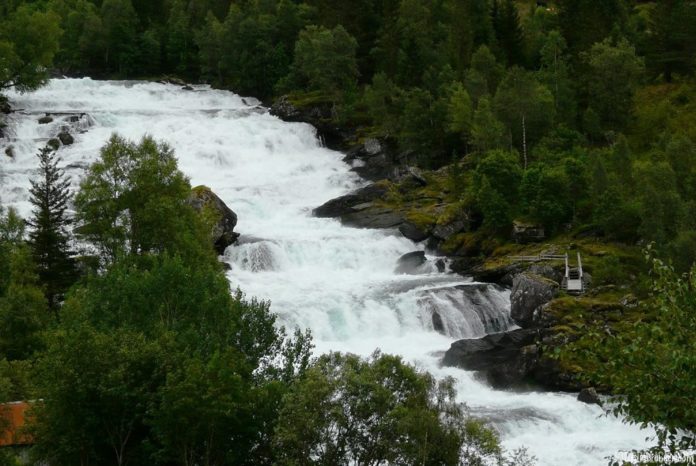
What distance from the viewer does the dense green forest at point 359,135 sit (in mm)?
24859

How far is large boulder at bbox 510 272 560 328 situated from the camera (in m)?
48.2

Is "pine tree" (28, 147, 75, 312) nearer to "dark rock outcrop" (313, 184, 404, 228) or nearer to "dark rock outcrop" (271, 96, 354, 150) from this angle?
"dark rock outcrop" (313, 184, 404, 228)

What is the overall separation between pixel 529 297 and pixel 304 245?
16.7m

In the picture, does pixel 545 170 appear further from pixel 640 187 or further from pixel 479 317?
pixel 479 317

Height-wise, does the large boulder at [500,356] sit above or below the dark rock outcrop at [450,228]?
below

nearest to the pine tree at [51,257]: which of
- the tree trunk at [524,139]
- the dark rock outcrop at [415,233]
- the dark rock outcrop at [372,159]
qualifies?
the dark rock outcrop at [415,233]

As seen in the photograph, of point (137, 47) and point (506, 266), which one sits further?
point (137, 47)

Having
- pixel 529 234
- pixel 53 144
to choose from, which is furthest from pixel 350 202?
pixel 53 144

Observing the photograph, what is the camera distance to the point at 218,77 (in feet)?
346

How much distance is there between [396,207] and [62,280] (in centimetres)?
2698

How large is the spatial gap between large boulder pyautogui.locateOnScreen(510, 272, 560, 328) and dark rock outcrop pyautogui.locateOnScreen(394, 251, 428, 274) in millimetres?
9398

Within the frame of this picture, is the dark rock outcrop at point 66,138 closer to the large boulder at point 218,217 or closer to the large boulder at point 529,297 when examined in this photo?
the large boulder at point 218,217

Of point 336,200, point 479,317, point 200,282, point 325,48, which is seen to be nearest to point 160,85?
point 325,48

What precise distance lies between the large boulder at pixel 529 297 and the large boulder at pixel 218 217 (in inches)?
756
